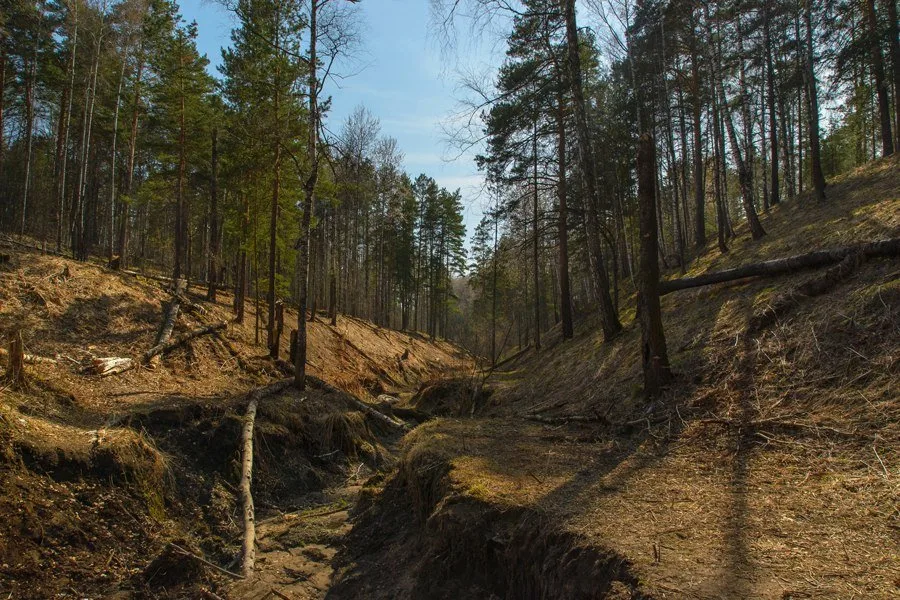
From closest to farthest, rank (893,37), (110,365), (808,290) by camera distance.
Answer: (808,290)
(110,365)
(893,37)

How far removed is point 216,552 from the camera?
6.68 metres

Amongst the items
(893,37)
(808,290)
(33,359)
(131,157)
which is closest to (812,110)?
(893,37)

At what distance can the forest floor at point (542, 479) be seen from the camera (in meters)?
3.55

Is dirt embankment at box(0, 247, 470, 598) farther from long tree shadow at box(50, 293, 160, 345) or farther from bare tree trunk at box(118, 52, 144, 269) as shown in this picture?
bare tree trunk at box(118, 52, 144, 269)

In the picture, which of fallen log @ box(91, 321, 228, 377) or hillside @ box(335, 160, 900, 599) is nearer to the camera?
hillside @ box(335, 160, 900, 599)

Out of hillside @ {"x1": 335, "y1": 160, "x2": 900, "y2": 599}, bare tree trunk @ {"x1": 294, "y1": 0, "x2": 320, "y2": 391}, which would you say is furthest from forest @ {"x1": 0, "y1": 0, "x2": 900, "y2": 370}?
hillside @ {"x1": 335, "y1": 160, "x2": 900, "y2": 599}

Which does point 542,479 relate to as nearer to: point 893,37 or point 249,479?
point 249,479

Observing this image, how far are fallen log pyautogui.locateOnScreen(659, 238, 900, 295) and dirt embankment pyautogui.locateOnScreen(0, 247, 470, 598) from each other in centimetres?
652

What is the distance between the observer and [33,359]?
9.70 meters

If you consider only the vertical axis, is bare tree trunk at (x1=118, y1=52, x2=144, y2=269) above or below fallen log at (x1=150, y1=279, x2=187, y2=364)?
above

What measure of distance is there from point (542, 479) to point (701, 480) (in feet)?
5.24

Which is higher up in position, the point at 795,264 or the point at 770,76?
the point at 770,76

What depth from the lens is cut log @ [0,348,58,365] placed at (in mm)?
9088

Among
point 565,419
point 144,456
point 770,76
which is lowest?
point 144,456
